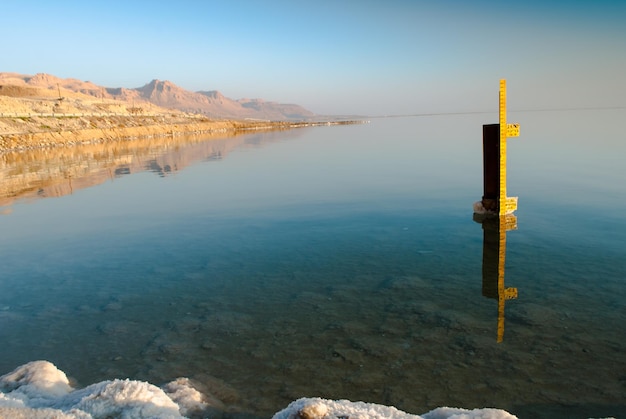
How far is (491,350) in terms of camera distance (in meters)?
6.12

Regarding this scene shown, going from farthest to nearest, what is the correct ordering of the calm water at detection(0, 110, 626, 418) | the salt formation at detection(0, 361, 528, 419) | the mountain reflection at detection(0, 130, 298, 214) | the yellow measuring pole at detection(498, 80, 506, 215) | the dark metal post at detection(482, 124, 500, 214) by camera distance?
the mountain reflection at detection(0, 130, 298, 214) < the dark metal post at detection(482, 124, 500, 214) < the yellow measuring pole at detection(498, 80, 506, 215) < the calm water at detection(0, 110, 626, 418) < the salt formation at detection(0, 361, 528, 419)

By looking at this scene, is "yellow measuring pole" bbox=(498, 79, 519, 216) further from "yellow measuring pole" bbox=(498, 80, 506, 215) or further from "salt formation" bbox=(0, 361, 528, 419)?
"salt formation" bbox=(0, 361, 528, 419)

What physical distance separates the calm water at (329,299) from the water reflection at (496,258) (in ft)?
0.40

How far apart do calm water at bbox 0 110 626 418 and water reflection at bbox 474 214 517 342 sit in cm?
12

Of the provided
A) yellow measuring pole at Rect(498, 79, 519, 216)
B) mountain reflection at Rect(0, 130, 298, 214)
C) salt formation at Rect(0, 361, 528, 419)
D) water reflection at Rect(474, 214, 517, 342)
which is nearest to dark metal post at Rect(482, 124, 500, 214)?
yellow measuring pole at Rect(498, 79, 519, 216)

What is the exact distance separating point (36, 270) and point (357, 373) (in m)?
8.23

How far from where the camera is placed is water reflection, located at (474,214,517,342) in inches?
311

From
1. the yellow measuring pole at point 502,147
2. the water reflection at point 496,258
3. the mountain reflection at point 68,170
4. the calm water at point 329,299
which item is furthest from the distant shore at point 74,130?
the water reflection at point 496,258

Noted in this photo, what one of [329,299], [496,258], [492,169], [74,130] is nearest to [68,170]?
[492,169]

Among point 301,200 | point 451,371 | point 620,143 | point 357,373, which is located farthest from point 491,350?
point 620,143

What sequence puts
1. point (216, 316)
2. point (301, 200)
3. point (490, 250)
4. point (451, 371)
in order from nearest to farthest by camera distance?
1. point (451, 371)
2. point (216, 316)
3. point (490, 250)
4. point (301, 200)

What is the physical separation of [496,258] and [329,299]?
4525mm

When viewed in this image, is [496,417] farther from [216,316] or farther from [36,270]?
[36,270]

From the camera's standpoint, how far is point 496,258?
10086mm
